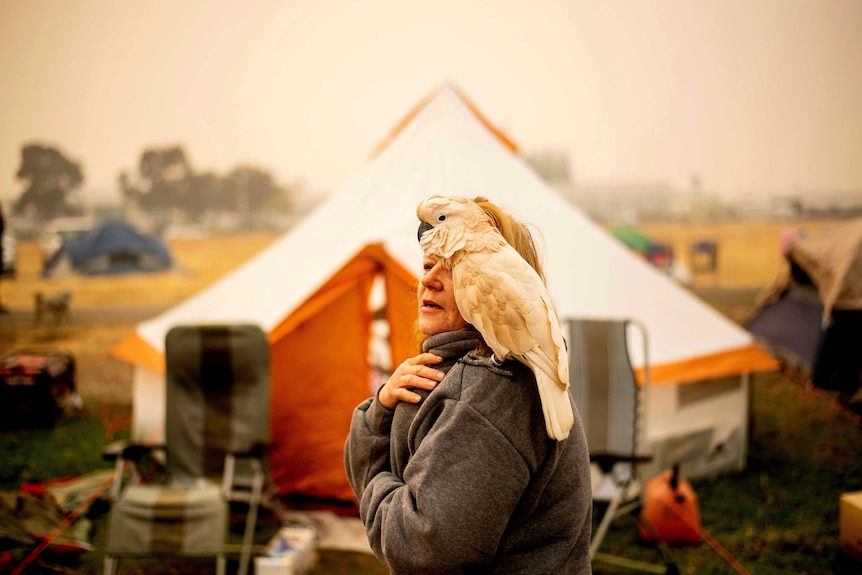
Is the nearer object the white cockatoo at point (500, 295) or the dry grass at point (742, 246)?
the white cockatoo at point (500, 295)

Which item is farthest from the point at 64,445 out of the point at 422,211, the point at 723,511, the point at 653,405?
the point at 422,211

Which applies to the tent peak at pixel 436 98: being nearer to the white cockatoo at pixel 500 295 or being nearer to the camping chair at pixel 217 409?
the camping chair at pixel 217 409

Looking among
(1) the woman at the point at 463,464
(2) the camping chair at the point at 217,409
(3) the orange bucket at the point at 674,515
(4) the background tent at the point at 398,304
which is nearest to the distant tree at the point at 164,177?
(4) the background tent at the point at 398,304

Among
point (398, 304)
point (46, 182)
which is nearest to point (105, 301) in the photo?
point (46, 182)

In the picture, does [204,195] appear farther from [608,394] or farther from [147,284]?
[608,394]

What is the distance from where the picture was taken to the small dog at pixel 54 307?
6535 mm

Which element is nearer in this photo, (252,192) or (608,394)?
(608,394)

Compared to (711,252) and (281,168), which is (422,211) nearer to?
(281,168)

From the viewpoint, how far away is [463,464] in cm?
87

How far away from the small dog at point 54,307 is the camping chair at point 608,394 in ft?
18.0

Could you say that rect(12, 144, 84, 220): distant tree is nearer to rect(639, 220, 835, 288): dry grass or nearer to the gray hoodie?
rect(639, 220, 835, 288): dry grass

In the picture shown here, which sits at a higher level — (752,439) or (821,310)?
(821,310)

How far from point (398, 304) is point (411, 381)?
7.58 ft

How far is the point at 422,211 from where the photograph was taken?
101 centimetres
